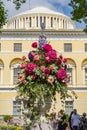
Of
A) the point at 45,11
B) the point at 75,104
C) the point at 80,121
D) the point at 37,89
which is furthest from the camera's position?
the point at 45,11

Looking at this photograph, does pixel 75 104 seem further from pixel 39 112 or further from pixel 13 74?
pixel 39 112

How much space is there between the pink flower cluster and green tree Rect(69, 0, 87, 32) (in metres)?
9.05

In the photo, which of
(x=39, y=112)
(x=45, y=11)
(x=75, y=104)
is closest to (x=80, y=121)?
(x=39, y=112)

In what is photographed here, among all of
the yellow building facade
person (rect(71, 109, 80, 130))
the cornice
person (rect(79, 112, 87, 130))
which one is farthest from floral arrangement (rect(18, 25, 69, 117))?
the cornice

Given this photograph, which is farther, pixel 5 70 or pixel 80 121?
pixel 5 70

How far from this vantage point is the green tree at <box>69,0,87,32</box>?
22.1 meters

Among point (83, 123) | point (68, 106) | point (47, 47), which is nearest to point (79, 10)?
point (83, 123)

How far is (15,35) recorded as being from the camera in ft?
163

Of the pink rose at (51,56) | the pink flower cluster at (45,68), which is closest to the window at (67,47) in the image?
the pink flower cluster at (45,68)

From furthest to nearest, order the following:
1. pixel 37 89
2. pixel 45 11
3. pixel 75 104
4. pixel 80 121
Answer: pixel 45 11, pixel 75 104, pixel 80 121, pixel 37 89

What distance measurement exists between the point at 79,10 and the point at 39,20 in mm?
40664

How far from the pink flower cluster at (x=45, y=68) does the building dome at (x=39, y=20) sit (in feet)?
159

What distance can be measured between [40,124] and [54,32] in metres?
37.2

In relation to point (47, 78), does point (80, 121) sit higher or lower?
lower
